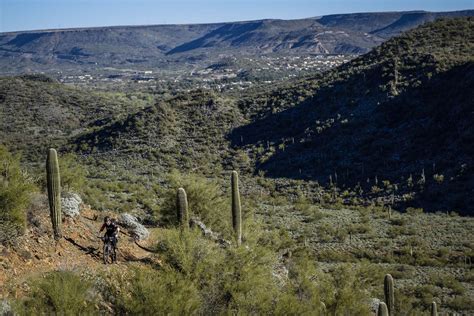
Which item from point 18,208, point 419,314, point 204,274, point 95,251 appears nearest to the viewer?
point 204,274

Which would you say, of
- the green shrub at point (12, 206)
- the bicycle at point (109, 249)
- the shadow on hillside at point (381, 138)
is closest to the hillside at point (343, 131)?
the shadow on hillside at point (381, 138)

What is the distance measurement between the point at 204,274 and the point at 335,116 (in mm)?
42953

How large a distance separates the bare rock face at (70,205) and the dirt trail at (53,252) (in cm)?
26

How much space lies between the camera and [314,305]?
13.9 metres

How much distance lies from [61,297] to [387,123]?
43713 millimetres

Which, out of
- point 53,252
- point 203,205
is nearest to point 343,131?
point 203,205

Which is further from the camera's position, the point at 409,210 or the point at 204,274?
the point at 409,210

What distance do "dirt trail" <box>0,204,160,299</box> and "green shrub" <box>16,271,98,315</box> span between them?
1.19 m

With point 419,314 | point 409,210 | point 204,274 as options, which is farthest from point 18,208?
point 409,210

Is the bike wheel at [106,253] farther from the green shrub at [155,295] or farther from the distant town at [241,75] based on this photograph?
the distant town at [241,75]

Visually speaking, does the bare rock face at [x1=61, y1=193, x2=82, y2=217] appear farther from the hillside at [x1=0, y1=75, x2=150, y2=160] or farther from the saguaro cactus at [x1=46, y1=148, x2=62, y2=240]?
the hillside at [x1=0, y1=75, x2=150, y2=160]

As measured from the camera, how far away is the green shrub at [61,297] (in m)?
10.5

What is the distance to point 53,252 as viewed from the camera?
1530 cm

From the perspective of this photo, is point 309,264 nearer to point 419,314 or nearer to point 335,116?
point 419,314
